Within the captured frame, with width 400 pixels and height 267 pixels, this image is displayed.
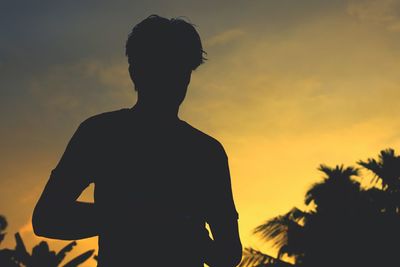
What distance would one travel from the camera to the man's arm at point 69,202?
75.0 inches

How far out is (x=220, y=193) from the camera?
7.07 feet

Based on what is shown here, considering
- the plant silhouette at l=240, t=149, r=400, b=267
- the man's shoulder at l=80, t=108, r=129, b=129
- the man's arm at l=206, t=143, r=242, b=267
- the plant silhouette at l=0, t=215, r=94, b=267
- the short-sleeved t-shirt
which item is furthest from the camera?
the plant silhouette at l=240, t=149, r=400, b=267

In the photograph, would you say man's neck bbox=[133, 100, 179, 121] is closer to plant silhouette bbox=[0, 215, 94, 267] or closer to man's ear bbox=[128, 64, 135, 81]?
man's ear bbox=[128, 64, 135, 81]

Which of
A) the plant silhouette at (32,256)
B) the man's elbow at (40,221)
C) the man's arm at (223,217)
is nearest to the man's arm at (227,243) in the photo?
the man's arm at (223,217)

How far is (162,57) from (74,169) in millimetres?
504

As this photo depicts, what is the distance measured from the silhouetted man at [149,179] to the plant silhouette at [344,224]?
18.5 metres

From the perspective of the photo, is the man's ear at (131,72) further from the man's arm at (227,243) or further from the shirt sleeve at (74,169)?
the man's arm at (227,243)

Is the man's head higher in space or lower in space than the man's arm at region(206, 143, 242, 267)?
higher

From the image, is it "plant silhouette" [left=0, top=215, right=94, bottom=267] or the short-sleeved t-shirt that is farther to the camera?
"plant silhouette" [left=0, top=215, right=94, bottom=267]

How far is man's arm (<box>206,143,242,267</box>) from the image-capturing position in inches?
83.6

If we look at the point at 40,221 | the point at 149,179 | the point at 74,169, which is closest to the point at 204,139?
the point at 149,179

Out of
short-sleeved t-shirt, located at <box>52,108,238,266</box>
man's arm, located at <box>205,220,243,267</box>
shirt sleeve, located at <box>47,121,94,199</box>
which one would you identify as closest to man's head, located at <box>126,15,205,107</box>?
short-sleeved t-shirt, located at <box>52,108,238,266</box>

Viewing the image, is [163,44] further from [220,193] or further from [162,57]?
[220,193]

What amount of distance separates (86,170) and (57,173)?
10 centimetres
